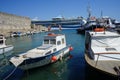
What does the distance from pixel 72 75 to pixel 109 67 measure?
16.2 ft

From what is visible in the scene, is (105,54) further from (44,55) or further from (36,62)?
(36,62)

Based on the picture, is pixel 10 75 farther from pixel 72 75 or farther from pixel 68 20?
pixel 68 20

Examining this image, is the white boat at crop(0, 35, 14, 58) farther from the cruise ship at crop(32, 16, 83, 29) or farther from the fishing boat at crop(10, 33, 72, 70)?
the cruise ship at crop(32, 16, 83, 29)

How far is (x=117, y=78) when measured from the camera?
10773 mm

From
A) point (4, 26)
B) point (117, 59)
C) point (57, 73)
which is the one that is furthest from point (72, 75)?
point (4, 26)

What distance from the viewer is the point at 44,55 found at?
17.7 meters

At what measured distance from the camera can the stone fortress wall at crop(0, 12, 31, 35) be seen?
233 ft

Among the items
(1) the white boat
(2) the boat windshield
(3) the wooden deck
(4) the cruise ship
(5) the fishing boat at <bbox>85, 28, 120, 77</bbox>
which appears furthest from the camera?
(4) the cruise ship

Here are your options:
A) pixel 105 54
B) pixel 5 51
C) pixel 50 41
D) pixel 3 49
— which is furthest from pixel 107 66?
pixel 5 51

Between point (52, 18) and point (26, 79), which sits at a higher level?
point (52, 18)

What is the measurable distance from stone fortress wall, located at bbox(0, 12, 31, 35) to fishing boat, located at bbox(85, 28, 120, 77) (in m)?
54.5

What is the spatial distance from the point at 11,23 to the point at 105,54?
7166cm

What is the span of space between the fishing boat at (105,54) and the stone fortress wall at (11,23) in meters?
54.5

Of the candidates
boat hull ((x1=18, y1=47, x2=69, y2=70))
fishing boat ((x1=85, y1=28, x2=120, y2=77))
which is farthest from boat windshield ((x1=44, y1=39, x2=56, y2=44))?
fishing boat ((x1=85, y1=28, x2=120, y2=77))
